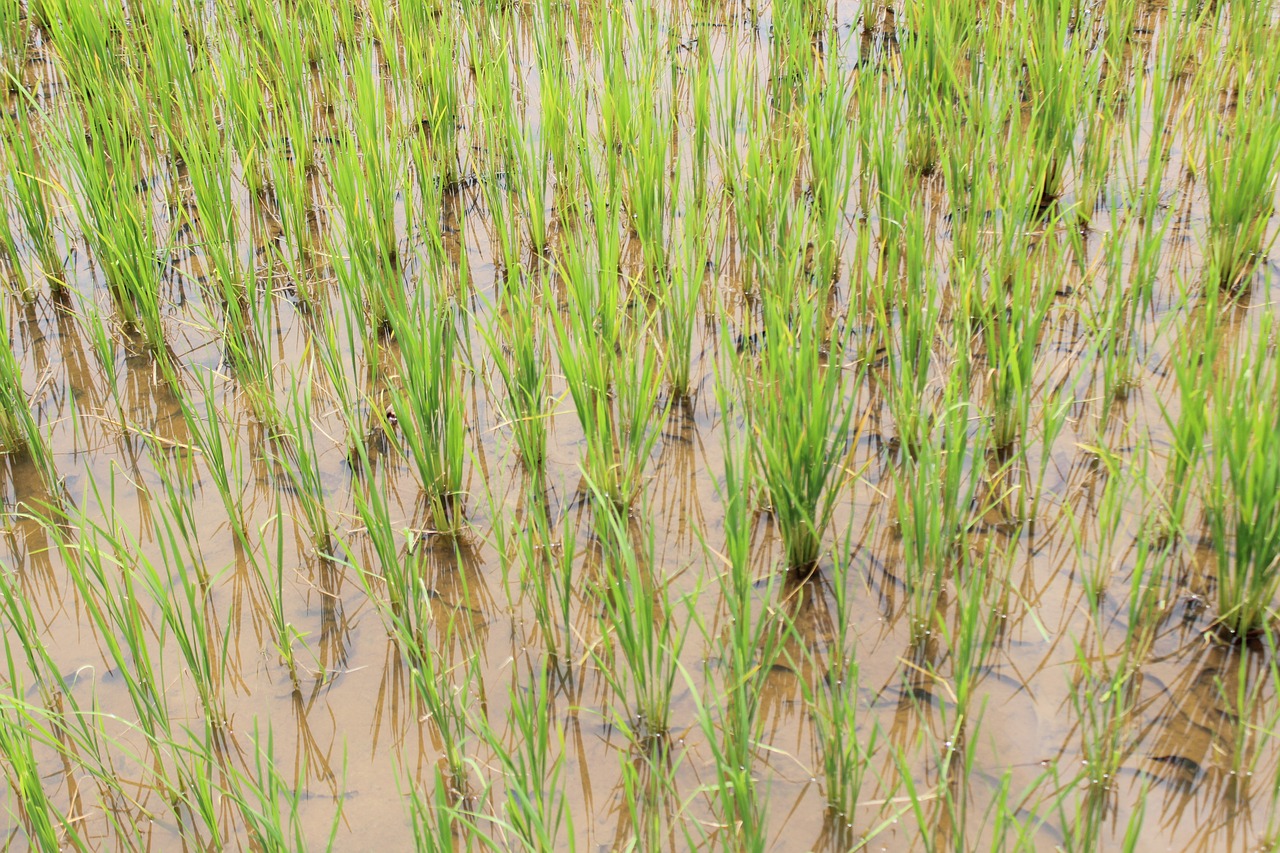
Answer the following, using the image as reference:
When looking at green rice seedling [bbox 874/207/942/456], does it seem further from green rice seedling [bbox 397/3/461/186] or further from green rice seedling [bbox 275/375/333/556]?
green rice seedling [bbox 397/3/461/186]

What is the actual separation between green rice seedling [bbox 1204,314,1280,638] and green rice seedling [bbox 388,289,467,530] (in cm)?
114

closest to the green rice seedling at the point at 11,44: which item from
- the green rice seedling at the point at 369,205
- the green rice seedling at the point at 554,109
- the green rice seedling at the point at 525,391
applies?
the green rice seedling at the point at 369,205

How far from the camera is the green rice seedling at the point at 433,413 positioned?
1.79 m

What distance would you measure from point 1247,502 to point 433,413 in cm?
121

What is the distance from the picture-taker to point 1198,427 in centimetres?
154

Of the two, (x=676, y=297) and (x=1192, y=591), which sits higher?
(x=676, y=297)

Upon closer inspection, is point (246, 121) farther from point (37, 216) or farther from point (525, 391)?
point (525, 391)

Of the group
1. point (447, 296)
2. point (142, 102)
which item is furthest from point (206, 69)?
point (447, 296)

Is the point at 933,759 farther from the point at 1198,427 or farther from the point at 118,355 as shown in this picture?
the point at 118,355

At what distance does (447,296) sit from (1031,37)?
5.63 ft

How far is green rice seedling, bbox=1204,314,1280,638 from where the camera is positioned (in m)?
1.44

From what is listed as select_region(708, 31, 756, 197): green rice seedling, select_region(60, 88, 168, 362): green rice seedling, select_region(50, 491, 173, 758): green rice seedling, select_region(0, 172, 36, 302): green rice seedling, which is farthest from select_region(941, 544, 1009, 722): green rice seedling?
select_region(0, 172, 36, 302): green rice seedling

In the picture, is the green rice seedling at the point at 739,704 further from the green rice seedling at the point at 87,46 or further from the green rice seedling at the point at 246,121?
the green rice seedling at the point at 87,46

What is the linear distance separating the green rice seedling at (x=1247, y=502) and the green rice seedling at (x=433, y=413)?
1.14 meters
